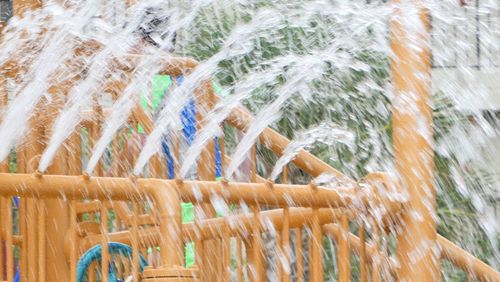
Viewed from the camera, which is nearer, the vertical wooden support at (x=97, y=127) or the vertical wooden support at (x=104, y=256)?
the vertical wooden support at (x=104, y=256)

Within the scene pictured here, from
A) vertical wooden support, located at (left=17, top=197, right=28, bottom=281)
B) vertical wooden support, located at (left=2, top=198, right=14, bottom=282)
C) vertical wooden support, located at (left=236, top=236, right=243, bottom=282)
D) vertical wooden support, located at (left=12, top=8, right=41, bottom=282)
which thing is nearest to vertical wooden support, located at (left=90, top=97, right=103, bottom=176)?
vertical wooden support, located at (left=12, top=8, right=41, bottom=282)

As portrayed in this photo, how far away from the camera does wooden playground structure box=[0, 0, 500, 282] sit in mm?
3010

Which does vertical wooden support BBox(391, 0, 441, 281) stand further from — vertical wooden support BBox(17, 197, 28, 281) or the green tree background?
the green tree background

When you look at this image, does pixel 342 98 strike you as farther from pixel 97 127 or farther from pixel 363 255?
pixel 363 255

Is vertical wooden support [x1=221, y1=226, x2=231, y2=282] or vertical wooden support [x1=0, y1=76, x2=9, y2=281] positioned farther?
vertical wooden support [x1=221, y1=226, x2=231, y2=282]

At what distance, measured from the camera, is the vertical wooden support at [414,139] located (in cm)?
372

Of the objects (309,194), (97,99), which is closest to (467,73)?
(97,99)

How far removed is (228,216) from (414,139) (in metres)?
0.68

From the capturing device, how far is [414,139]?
377 centimetres

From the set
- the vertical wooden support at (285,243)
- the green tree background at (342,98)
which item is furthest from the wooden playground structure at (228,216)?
the green tree background at (342,98)

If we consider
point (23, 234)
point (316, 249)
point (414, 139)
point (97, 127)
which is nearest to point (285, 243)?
point (316, 249)

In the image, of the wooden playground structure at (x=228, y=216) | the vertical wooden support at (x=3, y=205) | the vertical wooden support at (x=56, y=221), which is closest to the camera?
the wooden playground structure at (x=228, y=216)

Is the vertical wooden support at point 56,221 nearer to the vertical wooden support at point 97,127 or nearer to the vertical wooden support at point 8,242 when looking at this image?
the vertical wooden support at point 97,127

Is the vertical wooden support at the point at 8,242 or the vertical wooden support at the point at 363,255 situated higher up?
the vertical wooden support at the point at 8,242
